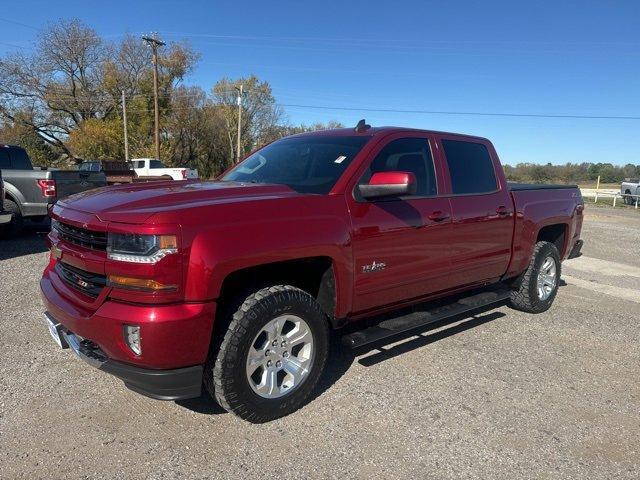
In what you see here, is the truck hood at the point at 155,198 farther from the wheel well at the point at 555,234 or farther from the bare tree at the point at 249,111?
the bare tree at the point at 249,111

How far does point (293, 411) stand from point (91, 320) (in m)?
1.41

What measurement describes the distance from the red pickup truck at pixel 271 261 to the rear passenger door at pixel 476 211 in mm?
18

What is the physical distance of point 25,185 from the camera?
378 inches

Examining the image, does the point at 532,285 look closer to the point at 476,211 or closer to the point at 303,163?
the point at 476,211

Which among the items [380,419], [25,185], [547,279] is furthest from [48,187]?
[547,279]

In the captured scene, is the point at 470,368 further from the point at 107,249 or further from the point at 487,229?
the point at 107,249

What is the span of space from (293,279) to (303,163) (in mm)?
1034

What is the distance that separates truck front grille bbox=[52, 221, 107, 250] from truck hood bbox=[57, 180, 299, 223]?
0.37 feet

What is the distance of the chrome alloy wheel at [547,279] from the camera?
5599mm

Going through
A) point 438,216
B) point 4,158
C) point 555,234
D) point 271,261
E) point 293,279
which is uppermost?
point 4,158

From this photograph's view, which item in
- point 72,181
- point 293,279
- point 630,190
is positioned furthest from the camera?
point 630,190

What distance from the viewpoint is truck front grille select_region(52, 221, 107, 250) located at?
112 inches

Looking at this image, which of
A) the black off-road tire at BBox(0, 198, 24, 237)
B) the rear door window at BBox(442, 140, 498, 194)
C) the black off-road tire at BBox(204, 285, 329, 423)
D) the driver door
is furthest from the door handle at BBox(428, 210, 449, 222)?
the black off-road tire at BBox(0, 198, 24, 237)

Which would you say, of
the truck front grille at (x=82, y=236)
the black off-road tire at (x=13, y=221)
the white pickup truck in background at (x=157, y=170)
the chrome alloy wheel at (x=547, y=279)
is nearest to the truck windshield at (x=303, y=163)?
the truck front grille at (x=82, y=236)
